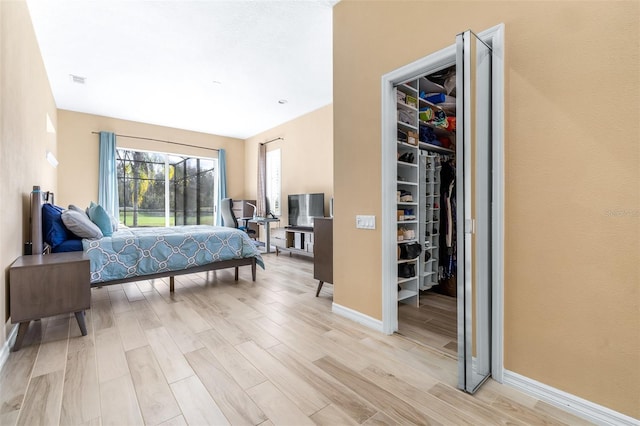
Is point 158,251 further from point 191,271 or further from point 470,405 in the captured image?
point 470,405

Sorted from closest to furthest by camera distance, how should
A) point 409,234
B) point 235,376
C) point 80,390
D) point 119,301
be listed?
1. point 80,390
2. point 235,376
3. point 409,234
4. point 119,301

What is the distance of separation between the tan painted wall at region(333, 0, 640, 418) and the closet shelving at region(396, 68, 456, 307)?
937 mm

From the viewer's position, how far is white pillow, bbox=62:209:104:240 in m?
2.74

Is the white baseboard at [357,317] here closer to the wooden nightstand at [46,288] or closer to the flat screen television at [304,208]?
the wooden nightstand at [46,288]

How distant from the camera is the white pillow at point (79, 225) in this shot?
2.74 metres

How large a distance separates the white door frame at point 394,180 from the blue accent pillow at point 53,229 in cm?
301

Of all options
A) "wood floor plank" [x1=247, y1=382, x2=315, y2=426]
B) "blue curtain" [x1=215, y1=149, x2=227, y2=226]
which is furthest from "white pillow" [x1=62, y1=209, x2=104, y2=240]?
"blue curtain" [x1=215, y1=149, x2=227, y2=226]

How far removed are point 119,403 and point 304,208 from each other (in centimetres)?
424

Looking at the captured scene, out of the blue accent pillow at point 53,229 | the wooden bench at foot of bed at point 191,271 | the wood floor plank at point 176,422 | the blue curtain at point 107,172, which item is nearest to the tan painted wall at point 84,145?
the blue curtain at point 107,172

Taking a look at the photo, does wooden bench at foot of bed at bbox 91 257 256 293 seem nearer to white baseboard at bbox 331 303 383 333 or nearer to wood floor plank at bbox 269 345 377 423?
white baseboard at bbox 331 303 383 333

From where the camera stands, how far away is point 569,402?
4.66ft

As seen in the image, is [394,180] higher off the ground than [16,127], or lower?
lower

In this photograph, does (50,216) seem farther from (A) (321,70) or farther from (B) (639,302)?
(B) (639,302)

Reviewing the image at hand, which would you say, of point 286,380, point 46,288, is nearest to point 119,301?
point 46,288
